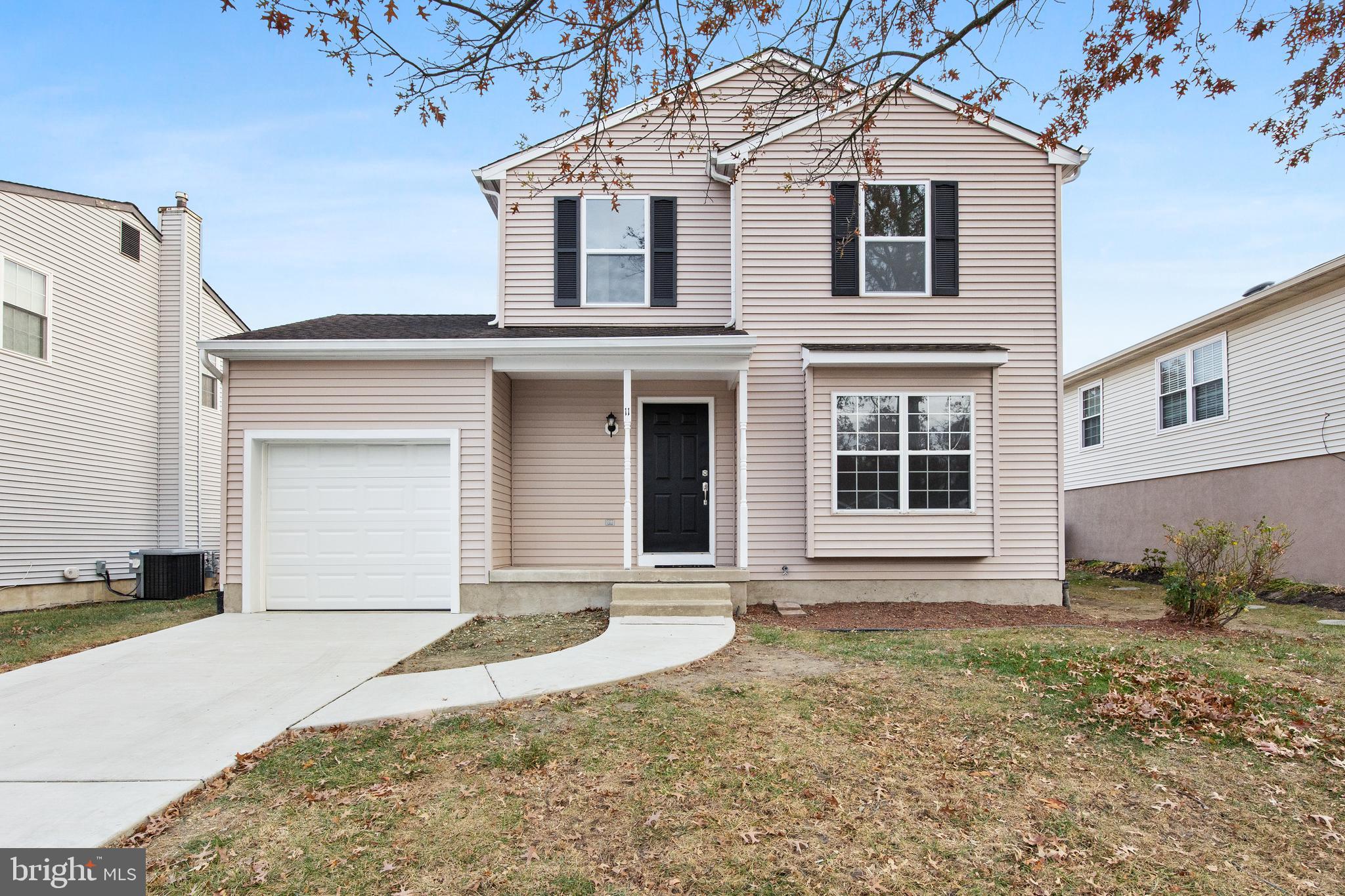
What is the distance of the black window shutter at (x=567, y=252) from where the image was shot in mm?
10797

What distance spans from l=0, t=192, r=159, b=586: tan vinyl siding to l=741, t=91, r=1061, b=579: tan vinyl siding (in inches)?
411

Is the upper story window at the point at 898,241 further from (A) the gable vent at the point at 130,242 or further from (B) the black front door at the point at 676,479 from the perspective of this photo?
(A) the gable vent at the point at 130,242

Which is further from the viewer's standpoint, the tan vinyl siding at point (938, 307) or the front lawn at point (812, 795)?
the tan vinyl siding at point (938, 307)

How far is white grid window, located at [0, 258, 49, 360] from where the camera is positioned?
11.4 metres

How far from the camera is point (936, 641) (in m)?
7.19

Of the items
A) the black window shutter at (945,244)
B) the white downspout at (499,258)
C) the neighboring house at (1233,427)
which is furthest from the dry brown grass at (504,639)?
the neighboring house at (1233,427)

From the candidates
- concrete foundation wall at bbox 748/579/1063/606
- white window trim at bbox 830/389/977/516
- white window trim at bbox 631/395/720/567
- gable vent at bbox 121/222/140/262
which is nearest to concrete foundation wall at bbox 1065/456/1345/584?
concrete foundation wall at bbox 748/579/1063/606

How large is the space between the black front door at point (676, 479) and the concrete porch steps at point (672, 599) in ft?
5.08

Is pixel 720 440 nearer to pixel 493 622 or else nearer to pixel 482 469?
pixel 482 469

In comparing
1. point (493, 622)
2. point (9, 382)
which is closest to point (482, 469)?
point (493, 622)

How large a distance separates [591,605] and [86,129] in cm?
1357

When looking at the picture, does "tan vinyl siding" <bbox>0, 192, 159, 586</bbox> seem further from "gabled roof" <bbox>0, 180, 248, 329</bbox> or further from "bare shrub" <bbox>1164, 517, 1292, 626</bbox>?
"bare shrub" <bbox>1164, 517, 1292, 626</bbox>

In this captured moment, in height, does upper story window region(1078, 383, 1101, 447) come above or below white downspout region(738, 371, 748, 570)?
above

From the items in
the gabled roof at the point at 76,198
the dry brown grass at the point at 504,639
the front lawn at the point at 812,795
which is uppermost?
the gabled roof at the point at 76,198
